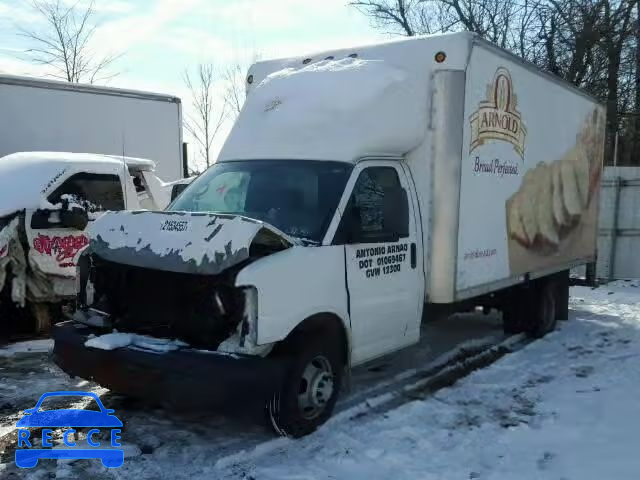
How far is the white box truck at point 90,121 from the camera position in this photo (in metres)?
10.3

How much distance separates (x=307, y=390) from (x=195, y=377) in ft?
2.97

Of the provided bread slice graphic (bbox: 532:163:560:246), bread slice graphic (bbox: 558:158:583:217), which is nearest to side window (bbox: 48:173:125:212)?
bread slice graphic (bbox: 532:163:560:246)

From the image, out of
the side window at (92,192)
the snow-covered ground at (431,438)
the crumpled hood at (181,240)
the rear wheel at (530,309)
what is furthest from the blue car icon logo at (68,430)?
the rear wheel at (530,309)

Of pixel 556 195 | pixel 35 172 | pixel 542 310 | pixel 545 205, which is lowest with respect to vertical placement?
pixel 542 310

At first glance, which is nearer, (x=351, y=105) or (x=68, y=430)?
(x=68, y=430)

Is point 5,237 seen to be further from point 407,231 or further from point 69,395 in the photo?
point 407,231

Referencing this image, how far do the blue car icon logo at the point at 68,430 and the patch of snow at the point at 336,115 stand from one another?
95.4 inches

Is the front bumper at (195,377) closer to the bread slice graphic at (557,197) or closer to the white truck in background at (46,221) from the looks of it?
the white truck in background at (46,221)

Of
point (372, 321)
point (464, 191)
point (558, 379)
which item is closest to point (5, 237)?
point (372, 321)

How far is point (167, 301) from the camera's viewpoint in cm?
452

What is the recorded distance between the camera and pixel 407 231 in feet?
17.8

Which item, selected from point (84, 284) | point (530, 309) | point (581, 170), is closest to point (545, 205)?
point (530, 309)

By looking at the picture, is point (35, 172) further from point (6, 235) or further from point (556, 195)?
point (556, 195)

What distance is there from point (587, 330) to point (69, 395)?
259 inches
